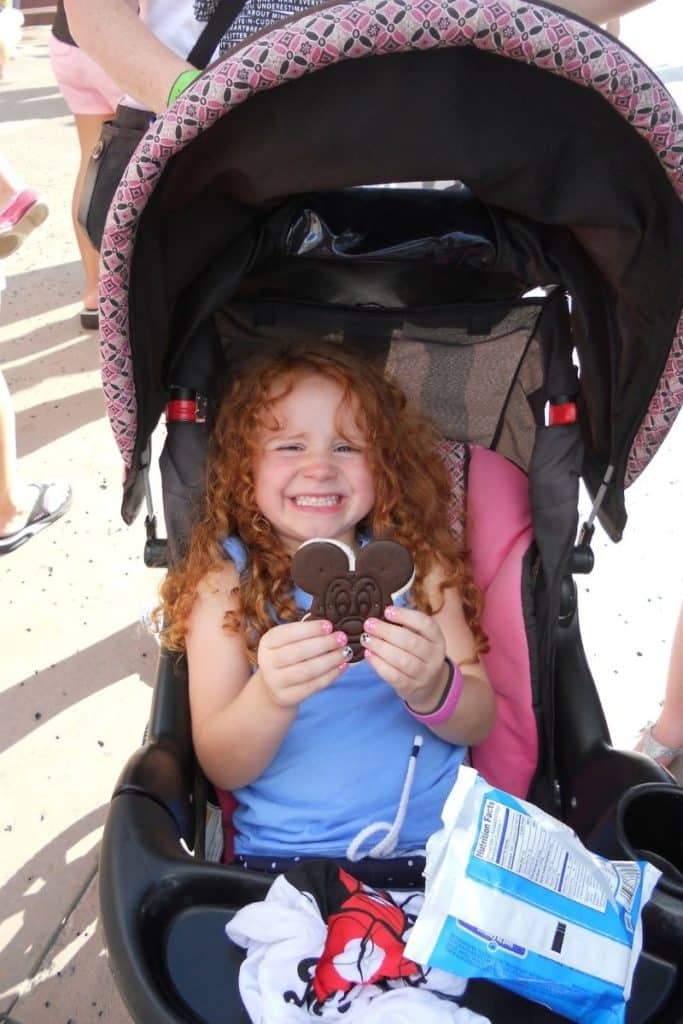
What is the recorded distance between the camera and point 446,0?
797 mm

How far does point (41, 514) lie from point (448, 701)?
1.61 m

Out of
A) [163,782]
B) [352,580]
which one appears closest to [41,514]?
[163,782]

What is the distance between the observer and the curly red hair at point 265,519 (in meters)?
1.32

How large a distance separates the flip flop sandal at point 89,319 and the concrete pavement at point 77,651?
1.4 inches

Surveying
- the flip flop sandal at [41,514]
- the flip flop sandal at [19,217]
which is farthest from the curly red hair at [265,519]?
the flip flop sandal at [41,514]

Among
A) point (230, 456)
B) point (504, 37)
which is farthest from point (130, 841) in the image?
point (504, 37)

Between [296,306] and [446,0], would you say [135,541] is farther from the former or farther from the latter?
[446,0]

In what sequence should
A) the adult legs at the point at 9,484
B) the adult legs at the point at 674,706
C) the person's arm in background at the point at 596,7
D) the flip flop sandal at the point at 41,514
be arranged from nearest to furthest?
the person's arm in background at the point at 596,7 → the adult legs at the point at 674,706 → the adult legs at the point at 9,484 → the flip flop sandal at the point at 41,514

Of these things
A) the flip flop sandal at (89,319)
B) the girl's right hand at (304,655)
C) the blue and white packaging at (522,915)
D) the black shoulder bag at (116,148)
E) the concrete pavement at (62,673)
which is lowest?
the concrete pavement at (62,673)

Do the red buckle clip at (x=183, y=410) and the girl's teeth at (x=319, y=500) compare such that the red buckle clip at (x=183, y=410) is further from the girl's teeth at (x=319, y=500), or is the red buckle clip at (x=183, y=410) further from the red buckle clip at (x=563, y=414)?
the red buckle clip at (x=563, y=414)

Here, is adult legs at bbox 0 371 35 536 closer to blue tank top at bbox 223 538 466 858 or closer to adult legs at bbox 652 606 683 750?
blue tank top at bbox 223 538 466 858

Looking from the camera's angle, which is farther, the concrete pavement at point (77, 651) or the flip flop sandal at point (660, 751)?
the flip flop sandal at point (660, 751)

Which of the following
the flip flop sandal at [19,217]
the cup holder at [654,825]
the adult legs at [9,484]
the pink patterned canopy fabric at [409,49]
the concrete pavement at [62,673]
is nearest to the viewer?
the pink patterned canopy fabric at [409,49]

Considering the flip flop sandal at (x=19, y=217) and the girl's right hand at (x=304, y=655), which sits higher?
the flip flop sandal at (x=19, y=217)
